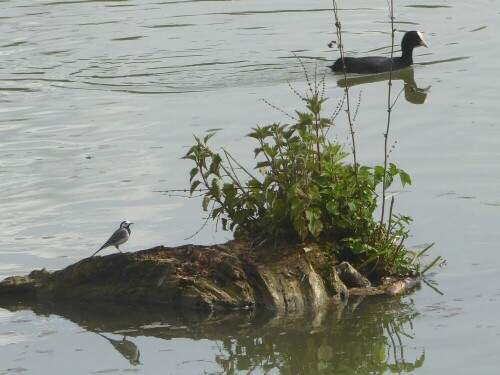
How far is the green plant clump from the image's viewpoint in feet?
26.8

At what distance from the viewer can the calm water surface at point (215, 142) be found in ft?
24.2

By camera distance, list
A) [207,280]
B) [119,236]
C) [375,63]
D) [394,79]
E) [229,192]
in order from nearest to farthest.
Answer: [207,280]
[229,192]
[119,236]
[394,79]
[375,63]

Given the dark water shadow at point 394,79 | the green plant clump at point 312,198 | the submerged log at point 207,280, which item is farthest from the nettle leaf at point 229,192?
the dark water shadow at point 394,79

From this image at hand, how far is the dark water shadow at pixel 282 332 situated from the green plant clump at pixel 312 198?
1.35 feet

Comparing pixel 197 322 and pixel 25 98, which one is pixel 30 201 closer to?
pixel 197 322

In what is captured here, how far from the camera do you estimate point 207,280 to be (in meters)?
8.09

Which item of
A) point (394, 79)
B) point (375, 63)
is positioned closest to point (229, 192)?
point (394, 79)

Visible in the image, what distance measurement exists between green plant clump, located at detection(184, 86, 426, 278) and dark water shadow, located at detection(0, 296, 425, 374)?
1.35ft

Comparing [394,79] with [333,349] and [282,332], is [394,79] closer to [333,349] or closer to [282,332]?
[282,332]

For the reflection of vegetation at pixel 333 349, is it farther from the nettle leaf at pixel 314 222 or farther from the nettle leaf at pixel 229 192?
the nettle leaf at pixel 229 192

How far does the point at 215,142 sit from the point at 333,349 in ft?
17.6

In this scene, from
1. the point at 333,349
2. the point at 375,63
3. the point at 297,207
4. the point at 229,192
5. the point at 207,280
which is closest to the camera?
the point at 333,349

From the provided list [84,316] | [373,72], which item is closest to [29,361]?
[84,316]

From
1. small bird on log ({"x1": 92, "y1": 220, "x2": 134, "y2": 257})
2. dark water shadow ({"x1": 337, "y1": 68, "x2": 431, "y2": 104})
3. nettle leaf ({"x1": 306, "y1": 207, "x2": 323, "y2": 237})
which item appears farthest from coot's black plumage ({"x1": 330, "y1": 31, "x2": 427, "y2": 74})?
nettle leaf ({"x1": 306, "y1": 207, "x2": 323, "y2": 237})
